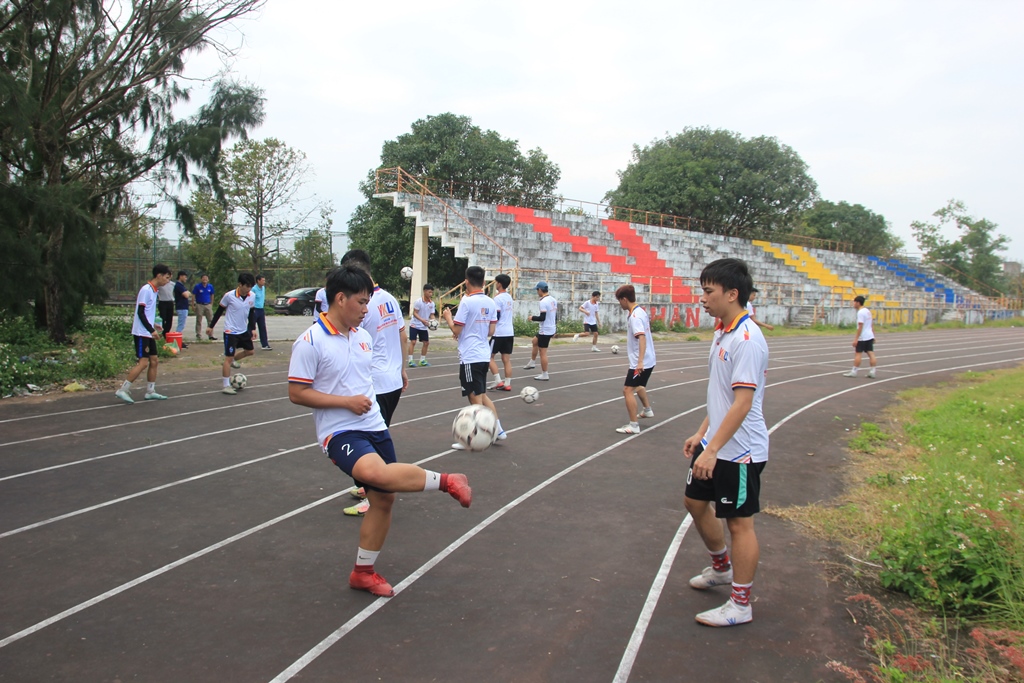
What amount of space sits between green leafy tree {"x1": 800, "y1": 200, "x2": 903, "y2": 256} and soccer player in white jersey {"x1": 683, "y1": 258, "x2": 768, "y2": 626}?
2030 inches

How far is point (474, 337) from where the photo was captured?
7.87 metres

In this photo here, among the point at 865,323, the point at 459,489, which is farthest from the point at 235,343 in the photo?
the point at 865,323

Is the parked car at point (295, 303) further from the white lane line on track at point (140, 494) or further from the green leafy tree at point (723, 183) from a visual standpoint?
the white lane line on track at point (140, 494)

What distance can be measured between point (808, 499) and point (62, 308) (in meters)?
15.0

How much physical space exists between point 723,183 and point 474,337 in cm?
4145

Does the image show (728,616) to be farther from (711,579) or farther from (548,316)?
(548,316)

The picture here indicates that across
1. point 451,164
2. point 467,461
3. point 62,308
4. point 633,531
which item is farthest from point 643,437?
point 451,164

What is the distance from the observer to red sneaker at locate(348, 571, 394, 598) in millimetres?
4020

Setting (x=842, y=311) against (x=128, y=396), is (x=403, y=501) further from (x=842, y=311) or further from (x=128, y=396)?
(x=842, y=311)

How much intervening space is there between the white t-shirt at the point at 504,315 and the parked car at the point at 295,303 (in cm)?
2079

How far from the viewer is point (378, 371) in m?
5.68

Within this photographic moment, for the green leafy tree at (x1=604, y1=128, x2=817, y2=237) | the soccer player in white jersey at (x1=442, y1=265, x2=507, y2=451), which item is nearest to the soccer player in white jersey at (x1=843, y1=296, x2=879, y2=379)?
the soccer player in white jersey at (x1=442, y1=265, x2=507, y2=451)

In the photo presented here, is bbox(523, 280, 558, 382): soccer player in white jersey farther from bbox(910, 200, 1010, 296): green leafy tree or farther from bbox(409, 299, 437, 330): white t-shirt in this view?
bbox(910, 200, 1010, 296): green leafy tree

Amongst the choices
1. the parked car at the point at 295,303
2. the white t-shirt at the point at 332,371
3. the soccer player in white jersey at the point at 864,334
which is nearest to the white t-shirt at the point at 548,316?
the soccer player in white jersey at the point at 864,334
